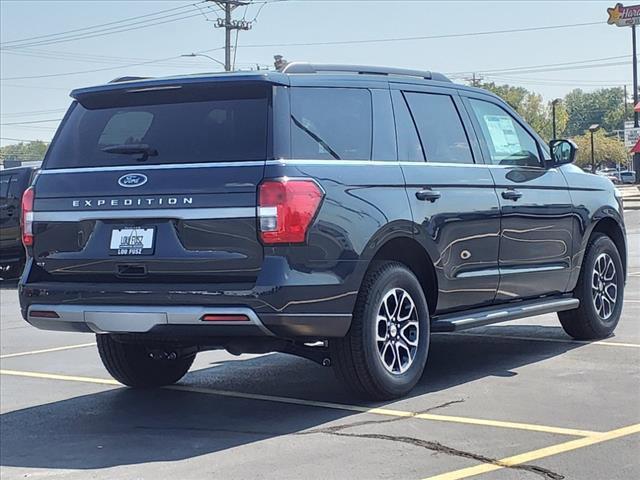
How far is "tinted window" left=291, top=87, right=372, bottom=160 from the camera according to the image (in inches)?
247

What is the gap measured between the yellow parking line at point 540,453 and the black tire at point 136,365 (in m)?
2.77

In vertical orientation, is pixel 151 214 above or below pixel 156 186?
below

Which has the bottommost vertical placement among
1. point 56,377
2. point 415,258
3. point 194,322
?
point 56,377

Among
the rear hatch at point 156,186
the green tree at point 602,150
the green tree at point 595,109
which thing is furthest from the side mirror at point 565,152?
the green tree at point 595,109

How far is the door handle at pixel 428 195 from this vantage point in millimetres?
6843

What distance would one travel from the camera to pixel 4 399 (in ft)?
25.1

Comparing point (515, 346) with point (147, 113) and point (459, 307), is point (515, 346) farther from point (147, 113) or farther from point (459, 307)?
point (147, 113)

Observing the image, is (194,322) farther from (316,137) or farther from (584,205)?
(584,205)

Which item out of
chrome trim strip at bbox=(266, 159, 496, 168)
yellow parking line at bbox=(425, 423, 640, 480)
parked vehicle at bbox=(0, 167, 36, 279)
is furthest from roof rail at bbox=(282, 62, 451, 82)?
parked vehicle at bbox=(0, 167, 36, 279)

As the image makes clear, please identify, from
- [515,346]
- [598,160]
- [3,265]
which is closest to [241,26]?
[3,265]

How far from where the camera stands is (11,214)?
19.0m

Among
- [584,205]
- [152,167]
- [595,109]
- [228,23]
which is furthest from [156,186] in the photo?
[595,109]

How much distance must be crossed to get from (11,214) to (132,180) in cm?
1343

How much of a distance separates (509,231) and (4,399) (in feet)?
12.4
